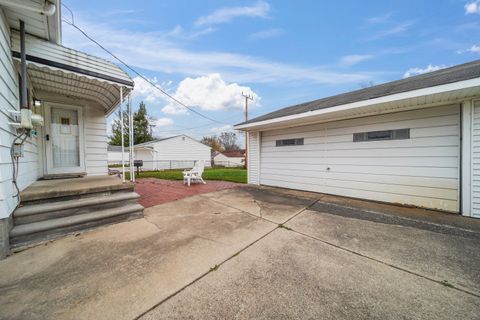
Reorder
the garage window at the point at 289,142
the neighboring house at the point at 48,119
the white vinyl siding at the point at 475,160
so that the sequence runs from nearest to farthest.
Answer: the neighboring house at the point at 48,119 → the white vinyl siding at the point at 475,160 → the garage window at the point at 289,142

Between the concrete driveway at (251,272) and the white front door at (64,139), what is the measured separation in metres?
2.94

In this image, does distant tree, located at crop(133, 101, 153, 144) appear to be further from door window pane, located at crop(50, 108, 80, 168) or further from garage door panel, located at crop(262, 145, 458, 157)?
garage door panel, located at crop(262, 145, 458, 157)

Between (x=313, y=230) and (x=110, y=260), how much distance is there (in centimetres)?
281

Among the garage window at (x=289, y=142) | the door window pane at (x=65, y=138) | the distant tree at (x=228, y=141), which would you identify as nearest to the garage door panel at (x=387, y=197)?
the garage window at (x=289, y=142)

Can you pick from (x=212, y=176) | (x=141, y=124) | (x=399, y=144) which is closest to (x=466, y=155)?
(x=399, y=144)

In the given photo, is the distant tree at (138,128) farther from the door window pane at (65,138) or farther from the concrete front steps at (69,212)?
the concrete front steps at (69,212)

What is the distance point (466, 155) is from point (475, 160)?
147 mm

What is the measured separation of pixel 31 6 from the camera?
2.36 metres

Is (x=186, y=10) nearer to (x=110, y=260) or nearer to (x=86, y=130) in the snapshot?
(x=86, y=130)

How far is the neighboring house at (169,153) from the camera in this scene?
18734mm

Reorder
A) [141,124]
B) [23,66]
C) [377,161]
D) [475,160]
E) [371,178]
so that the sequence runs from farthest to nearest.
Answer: [141,124] < [371,178] < [377,161] < [475,160] < [23,66]

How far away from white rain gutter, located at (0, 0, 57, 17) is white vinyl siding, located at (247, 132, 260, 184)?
6083mm

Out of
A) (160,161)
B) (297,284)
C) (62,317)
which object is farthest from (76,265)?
(160,161)

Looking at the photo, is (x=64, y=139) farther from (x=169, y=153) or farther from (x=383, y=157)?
(x=169, y=153)
